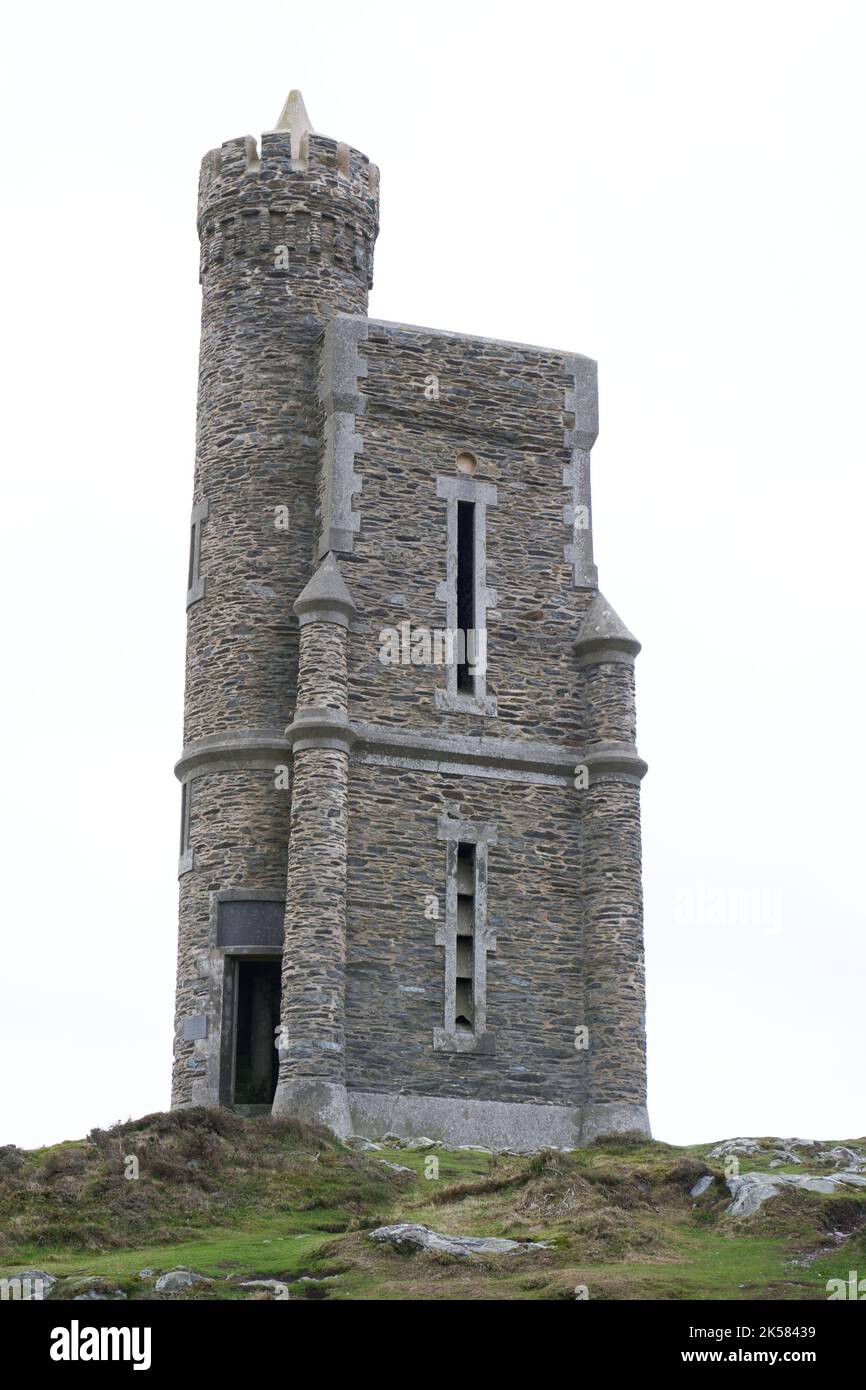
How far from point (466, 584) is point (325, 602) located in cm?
288

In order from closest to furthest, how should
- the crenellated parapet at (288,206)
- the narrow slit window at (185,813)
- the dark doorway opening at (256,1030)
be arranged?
1. the dark doorway opening at (256,1030)
2. the narrow slit window at (185,813)
3. the crenellated parapet at (288,206)

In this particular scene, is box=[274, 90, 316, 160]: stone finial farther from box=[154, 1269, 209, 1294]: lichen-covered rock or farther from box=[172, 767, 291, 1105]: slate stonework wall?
box=[154, 1269, 209, 1294]: lichen-covered rock

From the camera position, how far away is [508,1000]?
3083cm

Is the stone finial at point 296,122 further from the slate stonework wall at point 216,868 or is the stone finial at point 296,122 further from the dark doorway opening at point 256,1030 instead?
the dark doorway opening at point 256,1030

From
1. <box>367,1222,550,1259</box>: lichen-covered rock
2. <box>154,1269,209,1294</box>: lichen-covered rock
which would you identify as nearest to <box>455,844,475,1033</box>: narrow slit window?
<box>367,1222,550,1259</box>: lichen-covered rock

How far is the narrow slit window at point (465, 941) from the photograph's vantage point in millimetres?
30688

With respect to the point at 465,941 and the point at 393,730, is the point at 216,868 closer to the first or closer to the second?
the point at 393,730

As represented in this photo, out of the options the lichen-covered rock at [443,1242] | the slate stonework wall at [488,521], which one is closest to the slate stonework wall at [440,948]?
the slate stonework wall at [488,521]

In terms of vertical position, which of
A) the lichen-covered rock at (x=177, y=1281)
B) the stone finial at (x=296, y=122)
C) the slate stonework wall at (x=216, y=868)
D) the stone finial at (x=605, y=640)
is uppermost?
the stone finial at (x=296, y=122)

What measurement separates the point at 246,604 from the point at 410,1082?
25.1 feet

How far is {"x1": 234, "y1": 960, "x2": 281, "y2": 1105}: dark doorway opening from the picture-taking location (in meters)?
31.1

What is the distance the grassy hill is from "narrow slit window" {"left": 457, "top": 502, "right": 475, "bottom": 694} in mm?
7300

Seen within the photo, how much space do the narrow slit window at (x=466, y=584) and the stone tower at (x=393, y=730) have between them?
0.05 metres
